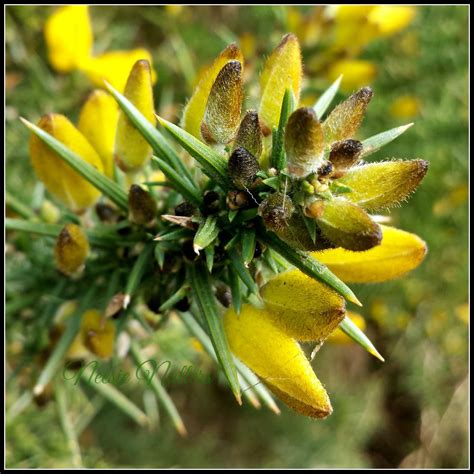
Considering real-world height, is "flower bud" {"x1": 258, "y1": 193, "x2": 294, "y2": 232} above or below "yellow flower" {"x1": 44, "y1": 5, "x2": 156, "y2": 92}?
below

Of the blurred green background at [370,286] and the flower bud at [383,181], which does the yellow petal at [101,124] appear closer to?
the flower bud at [383,181]

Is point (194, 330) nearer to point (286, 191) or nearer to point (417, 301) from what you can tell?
point (286, 191)

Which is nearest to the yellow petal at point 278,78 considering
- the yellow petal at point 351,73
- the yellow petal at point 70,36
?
the yellow petal at point 351,73

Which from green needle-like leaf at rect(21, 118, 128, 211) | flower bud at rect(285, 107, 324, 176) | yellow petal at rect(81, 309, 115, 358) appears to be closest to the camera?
flower bud at rect(285, 107, 324, 176)

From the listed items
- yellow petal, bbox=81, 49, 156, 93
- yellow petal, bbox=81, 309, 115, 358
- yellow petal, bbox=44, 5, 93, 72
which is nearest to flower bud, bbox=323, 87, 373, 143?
yellow petal, bbox=81, 309, 115, 358

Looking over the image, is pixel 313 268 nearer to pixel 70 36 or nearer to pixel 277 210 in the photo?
pixel 277 210

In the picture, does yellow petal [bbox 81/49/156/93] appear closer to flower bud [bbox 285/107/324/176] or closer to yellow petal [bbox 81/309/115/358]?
yellow petal [bbox 81/309/115/358]
